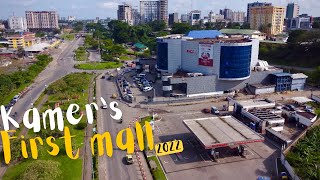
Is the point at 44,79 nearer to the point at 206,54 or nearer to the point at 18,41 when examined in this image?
the point at 206,54

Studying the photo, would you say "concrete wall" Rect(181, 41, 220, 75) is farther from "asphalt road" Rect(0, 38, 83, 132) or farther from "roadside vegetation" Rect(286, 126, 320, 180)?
"asphalt road" Rect(0, 38, 83, 132)

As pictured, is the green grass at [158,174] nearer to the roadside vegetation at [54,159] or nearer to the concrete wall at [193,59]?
the roadside vegetation at [54,159]

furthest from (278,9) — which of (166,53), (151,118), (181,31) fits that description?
(151,118)

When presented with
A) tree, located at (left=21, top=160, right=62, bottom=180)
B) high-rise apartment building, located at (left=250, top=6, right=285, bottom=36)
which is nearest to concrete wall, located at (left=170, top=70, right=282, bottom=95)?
tree, located at (left=21, top=160, right=62, bottom=180)

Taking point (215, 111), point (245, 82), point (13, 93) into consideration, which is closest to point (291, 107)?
point (215, 111)

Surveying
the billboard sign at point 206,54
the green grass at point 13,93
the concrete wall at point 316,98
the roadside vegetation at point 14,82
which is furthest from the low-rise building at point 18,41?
the concrete wall at point 316,98
